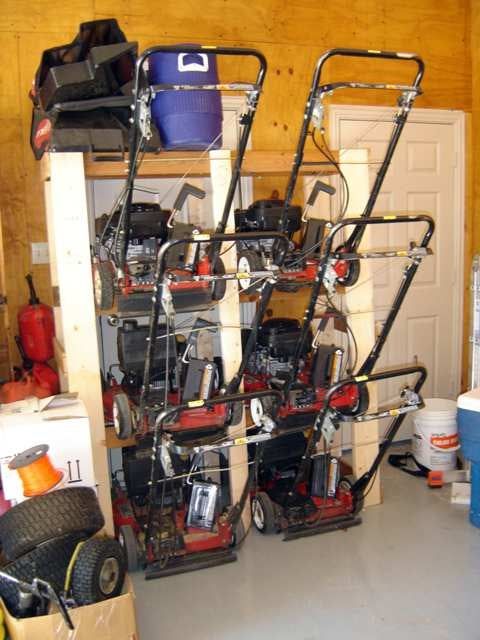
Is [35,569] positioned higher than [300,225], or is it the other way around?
[300,225]

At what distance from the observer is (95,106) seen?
2.69m

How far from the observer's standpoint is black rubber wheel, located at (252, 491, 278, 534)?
312cm

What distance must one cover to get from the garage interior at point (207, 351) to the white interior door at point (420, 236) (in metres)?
0.26

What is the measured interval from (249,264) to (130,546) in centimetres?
134

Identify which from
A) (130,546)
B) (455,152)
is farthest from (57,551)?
(455,152)

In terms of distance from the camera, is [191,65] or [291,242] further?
[291,242]

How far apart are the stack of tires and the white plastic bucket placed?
87.1 inches

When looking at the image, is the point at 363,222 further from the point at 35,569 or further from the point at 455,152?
the point at 455,152

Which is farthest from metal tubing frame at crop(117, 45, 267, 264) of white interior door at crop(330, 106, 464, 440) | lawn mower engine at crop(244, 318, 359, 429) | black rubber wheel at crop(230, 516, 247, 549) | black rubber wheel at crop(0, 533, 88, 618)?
white interior door at crop(330, 106, 464, 440)

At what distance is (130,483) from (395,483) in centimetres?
155

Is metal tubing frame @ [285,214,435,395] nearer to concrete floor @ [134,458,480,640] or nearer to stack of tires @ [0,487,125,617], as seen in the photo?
concrete floor @ [134,458,480,640]

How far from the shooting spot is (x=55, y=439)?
2.41m

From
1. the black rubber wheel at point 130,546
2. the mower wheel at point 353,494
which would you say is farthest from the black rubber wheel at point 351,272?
the black rubber wheel at point 130,546

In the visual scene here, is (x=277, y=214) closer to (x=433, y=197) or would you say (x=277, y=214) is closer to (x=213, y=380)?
(x=213, y=380)
